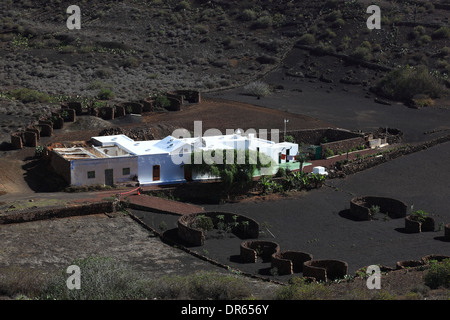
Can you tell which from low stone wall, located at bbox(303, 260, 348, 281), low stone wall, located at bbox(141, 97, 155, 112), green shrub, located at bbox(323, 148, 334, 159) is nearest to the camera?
low stone wall, located at bbox(303, 260, 348, 281)

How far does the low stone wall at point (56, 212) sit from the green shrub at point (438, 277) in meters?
18.0

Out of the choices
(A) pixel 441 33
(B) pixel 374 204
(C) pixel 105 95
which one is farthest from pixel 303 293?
(A) pixel 441 33

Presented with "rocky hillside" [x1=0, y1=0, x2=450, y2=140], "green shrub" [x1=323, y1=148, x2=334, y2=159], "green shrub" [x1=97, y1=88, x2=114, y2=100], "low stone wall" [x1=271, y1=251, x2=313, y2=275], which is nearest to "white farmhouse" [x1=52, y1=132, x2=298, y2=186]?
"green shrub" [x1=323, y1=148, x2=334, y2=159]

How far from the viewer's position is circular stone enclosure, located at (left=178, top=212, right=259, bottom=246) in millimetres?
40500

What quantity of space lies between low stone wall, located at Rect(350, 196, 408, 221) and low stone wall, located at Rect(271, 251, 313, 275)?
8.87 m

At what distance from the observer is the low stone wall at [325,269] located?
1404 inches

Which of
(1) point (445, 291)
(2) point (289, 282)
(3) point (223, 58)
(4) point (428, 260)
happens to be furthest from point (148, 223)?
(3) point (223, 58)

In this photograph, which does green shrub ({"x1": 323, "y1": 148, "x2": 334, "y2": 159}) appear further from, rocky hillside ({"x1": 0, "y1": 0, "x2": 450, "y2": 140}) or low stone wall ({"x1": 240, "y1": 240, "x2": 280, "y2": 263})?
rocky hillside ({"x1": 0, "y1": 0, "x2": 450, "y2": 140})

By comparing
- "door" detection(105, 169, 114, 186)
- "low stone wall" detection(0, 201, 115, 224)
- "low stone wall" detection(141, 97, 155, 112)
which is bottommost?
"low stone wall" detection(0, 201, 115, 224)

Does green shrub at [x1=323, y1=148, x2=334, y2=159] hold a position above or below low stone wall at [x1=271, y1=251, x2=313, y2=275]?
above

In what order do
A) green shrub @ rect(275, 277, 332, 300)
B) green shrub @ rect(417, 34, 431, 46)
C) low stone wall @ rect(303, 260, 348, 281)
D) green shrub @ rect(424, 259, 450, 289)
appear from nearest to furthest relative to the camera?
1. green shrub @ rect(275, 277, 332, 300)
2. green shrub @ rect(424, 259, 450, 289)
3. low stone wall @ rect(303, 260, 348, 281)
4. green shrub @ rect(417, 34, 431, 46)

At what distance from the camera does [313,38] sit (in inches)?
3529

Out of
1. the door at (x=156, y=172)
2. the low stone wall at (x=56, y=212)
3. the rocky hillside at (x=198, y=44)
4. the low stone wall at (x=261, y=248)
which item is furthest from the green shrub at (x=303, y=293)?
the rocky hillside at (x=198, y=44)

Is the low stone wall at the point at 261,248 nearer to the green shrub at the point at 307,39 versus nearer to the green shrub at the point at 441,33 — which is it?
the green shrub at the point at 307,39
